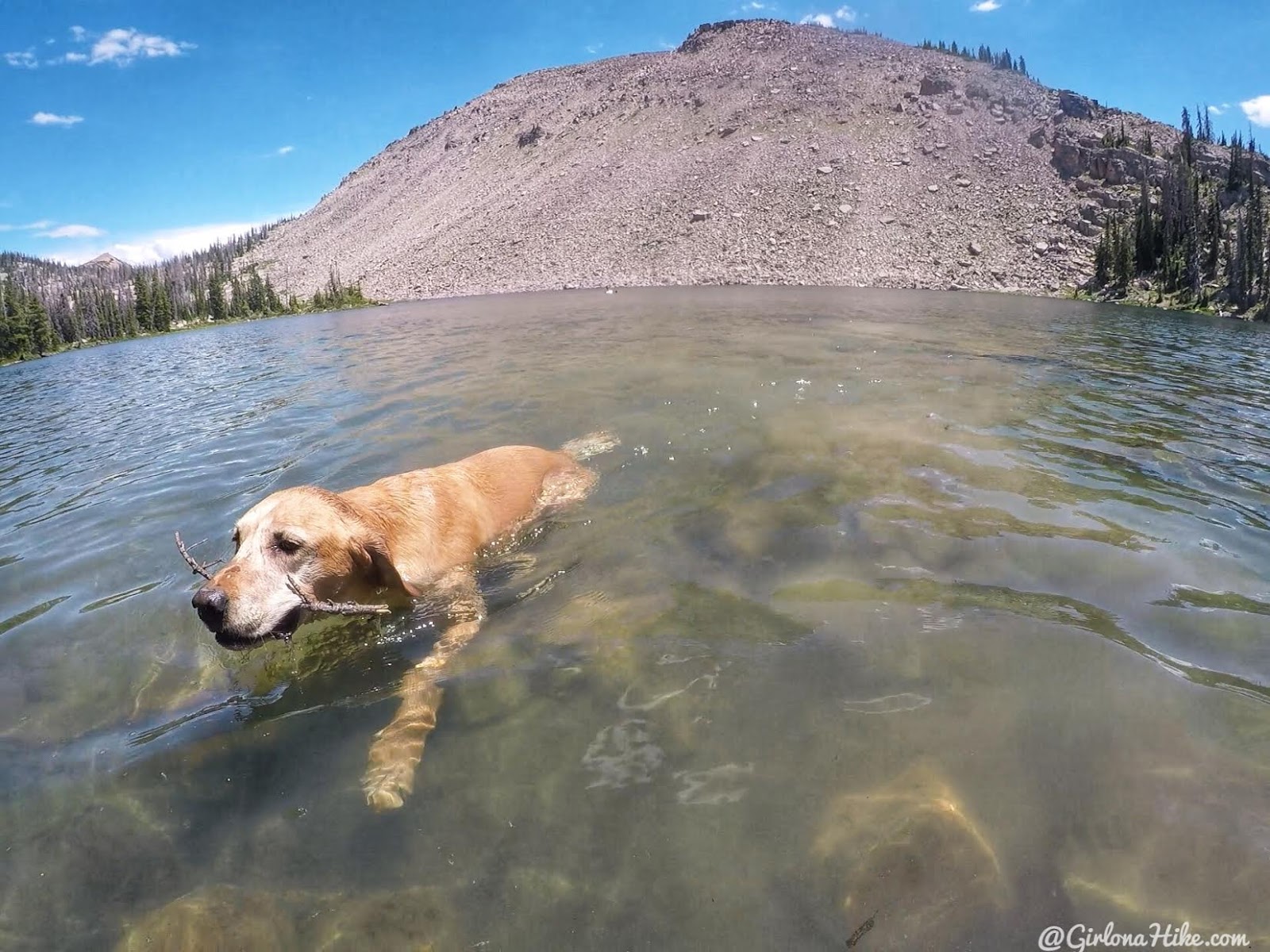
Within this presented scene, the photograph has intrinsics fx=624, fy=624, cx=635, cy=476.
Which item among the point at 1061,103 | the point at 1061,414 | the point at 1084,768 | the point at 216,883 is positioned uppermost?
the point at 1061,103

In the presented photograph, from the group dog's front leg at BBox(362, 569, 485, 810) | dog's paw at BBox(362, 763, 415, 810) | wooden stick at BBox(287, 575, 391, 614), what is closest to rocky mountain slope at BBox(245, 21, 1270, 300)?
dog's front leg at BBox(362, 569, 485, 810)

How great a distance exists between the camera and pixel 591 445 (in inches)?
375

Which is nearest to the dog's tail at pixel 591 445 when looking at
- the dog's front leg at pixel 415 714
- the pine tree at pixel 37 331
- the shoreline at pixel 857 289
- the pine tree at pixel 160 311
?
the dog's front leg at pixel 415 714

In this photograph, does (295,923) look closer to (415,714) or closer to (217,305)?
(415,714)

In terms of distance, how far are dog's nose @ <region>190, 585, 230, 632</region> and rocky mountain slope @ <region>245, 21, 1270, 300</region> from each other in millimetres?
76602

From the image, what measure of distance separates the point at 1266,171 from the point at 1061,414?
4357 inches

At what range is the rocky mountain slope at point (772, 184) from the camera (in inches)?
3041

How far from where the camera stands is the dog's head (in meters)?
3.81

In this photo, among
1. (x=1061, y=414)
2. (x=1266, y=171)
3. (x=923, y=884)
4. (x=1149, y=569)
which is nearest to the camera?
(x=923, y=884)

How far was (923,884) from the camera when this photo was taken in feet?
8.47

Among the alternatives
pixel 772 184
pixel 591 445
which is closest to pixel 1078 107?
pixel 772 184

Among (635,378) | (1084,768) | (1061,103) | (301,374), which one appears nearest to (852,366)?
(635,378)

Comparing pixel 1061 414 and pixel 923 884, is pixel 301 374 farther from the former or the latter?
pixel 923 884

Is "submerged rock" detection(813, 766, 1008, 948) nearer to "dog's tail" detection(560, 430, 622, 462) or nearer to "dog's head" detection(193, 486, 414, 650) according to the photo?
"dog's head" detection(193, 486, 414, 650)
